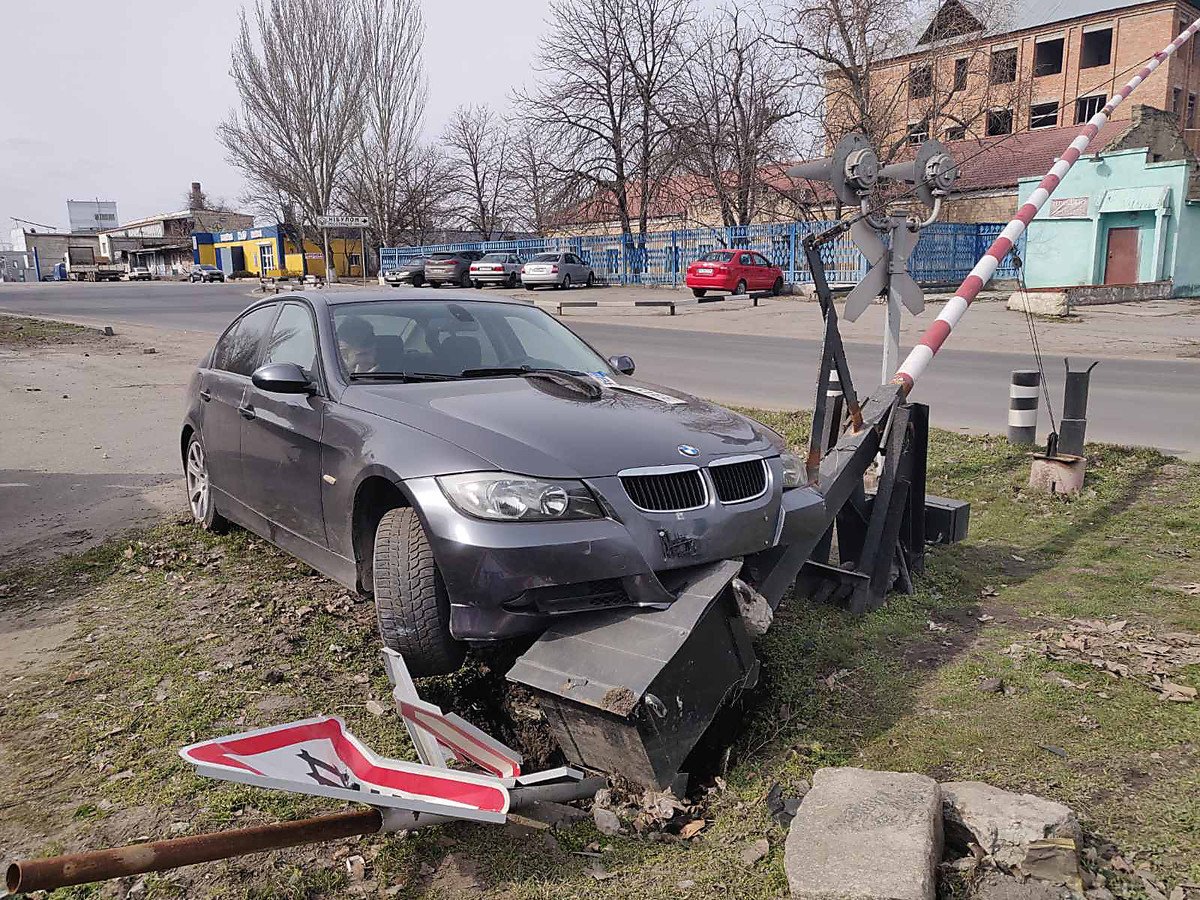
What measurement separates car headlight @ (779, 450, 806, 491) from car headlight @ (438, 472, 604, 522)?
3.56ft

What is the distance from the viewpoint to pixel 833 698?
3.68 meters

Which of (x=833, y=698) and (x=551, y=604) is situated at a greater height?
(x=551, y=604)

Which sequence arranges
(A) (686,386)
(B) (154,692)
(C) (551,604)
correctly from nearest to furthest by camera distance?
1. (C) (551,604)
2. (B) (154,692)
3. (A) (686,386)

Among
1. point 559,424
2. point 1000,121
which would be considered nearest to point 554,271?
point 1000,121

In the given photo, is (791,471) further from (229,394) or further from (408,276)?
(408,276)

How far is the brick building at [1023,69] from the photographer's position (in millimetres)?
33875

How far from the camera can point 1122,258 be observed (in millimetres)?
30609

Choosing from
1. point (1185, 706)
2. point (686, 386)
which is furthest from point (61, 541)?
point (686, 386)

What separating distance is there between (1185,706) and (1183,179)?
31447mm

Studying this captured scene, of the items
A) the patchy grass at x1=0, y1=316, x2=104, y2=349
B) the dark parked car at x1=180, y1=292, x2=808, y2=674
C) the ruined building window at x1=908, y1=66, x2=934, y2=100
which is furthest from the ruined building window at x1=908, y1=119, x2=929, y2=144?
the dark parked car at x1=180, y1=292, x2=808, y2=674

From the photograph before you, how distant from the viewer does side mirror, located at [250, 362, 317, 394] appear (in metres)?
4.25

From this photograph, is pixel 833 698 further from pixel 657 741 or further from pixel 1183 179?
pixel 1183 179

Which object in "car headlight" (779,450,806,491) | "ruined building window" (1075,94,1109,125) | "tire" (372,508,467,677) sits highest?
"ruined building window" (1075,94,1109,125)

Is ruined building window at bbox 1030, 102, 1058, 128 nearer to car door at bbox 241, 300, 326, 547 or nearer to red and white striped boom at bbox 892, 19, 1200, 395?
red and white striped boom at bbox 892, 19, 1200, 395
